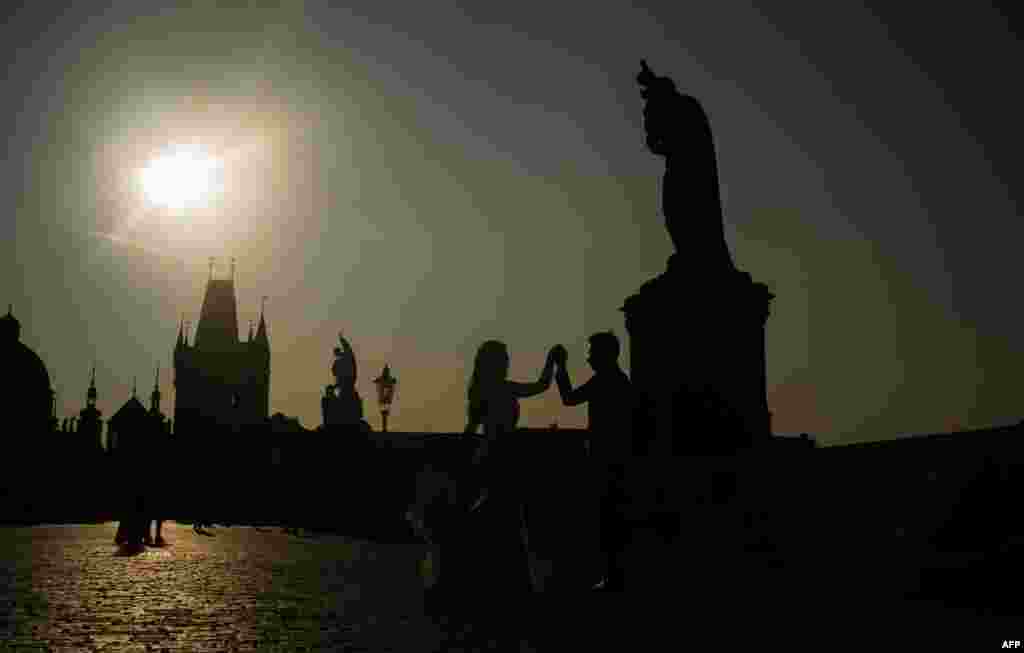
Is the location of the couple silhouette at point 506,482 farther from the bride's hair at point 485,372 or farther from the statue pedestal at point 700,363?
the statue pedestal at point 700,363

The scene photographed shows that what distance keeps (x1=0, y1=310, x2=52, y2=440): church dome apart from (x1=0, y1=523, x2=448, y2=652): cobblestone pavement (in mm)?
112556

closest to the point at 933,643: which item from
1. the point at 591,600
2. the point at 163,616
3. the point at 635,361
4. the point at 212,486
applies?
the point at 591,600

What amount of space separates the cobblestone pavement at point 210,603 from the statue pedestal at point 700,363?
3969 millimetres

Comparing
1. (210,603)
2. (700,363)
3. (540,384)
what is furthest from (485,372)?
(700,363)

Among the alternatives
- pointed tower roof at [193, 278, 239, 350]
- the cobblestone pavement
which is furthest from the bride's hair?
pointed tower roof at [193, 278, 239, 350]

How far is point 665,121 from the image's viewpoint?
45.9 feet

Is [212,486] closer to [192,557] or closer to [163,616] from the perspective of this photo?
[192,557]

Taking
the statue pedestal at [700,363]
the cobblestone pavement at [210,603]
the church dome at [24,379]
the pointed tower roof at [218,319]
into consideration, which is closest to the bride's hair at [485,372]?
the cobblestone pavement at [210,603]

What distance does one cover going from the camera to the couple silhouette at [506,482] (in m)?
7.78

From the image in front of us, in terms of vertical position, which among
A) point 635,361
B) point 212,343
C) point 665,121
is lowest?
point 635,361

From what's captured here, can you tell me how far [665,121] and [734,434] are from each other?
188 inches

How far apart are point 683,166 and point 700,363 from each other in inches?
127

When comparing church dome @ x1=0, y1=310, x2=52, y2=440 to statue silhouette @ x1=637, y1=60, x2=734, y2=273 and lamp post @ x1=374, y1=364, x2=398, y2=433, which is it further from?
statue silhouette @ x1=637, y1=60, x2=734, y2=273

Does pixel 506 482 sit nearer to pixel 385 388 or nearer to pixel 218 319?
pixel 385 388
